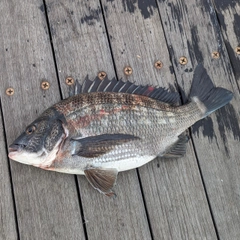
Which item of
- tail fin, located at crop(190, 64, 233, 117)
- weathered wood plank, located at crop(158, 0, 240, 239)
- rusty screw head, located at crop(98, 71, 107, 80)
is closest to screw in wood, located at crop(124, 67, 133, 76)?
rusty screw head, located at crop(98, 71, 107, 80)

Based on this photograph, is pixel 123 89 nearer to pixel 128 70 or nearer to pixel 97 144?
pixel 128 70

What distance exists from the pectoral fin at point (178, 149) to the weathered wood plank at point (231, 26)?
2.20 feet

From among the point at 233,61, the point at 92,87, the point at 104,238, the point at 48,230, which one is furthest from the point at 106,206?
the point at 233,61

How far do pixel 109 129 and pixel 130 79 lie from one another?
51 cm

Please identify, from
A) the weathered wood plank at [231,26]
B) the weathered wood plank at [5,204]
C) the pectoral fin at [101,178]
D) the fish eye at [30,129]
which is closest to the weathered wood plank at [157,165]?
the pectoral fin at [101,178]

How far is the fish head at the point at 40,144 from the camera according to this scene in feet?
6.79

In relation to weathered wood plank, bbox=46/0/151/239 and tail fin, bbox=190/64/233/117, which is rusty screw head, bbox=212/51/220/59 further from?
weathered wood plank, bbox=46/0/151/239

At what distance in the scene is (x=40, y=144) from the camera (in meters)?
2.07

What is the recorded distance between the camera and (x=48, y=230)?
2211 mm

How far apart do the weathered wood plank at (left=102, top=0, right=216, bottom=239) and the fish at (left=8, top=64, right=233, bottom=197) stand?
0.16 m

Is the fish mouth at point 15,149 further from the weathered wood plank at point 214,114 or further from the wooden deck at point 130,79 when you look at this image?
the weathered wood plank at point 214,114

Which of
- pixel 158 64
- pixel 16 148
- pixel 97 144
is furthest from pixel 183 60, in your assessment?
pixel 16 148

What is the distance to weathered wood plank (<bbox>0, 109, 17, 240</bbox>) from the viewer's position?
2.20 metres

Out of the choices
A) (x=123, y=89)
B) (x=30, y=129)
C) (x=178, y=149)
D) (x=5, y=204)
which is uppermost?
(x=123, y=89)
